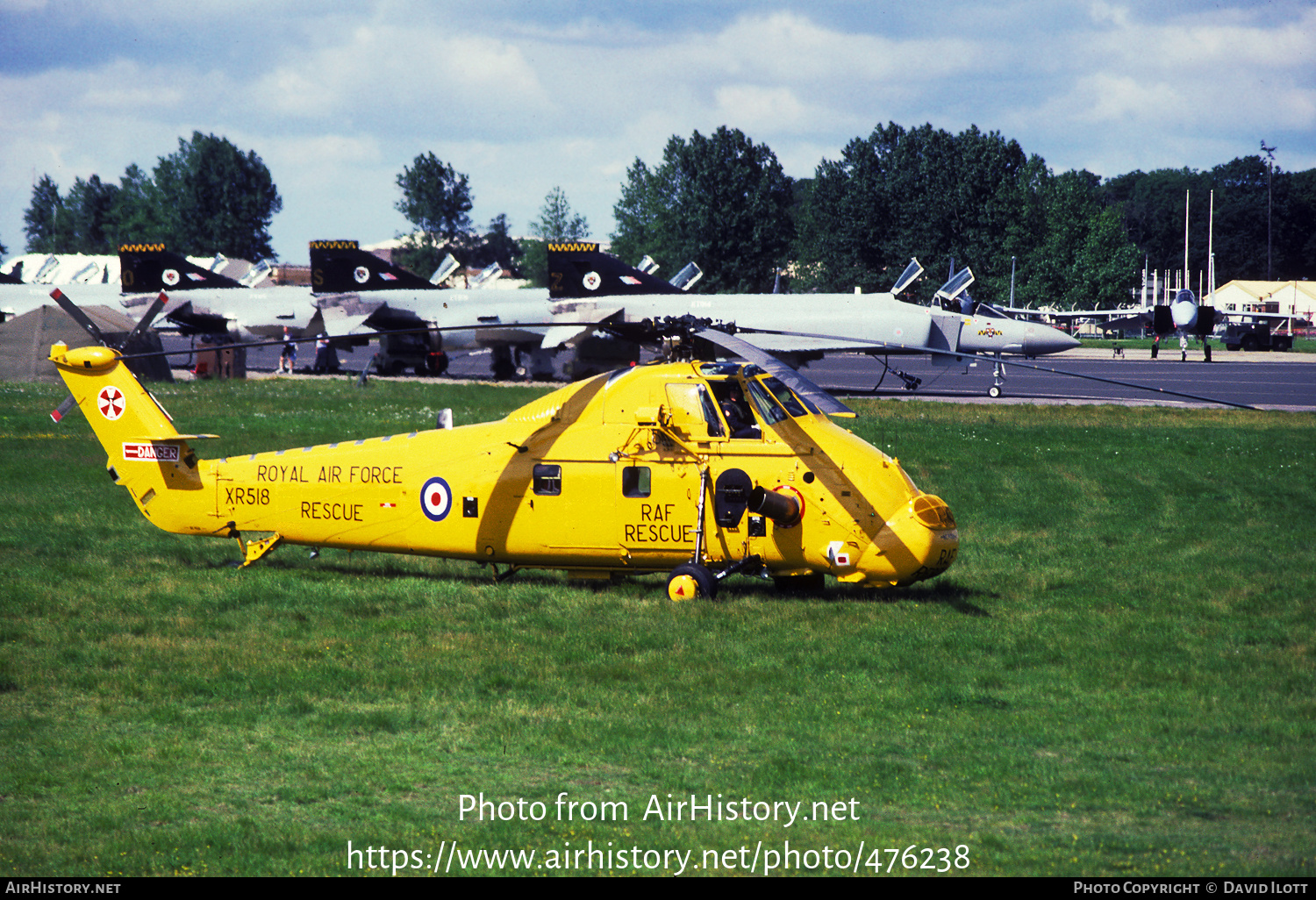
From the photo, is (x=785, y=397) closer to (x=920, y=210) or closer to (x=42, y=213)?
(x=920, y=210)

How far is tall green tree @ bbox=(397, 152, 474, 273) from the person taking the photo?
148 meters

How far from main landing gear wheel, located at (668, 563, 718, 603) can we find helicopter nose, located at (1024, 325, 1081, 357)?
3025 centimetres

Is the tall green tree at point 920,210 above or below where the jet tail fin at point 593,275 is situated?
above

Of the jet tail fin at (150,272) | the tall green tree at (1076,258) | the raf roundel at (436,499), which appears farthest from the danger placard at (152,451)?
the tall green tree at (1076,258)

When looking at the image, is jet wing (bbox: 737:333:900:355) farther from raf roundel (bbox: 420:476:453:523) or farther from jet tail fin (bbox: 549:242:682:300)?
raf roundel (bbox: 420:476:453:523)

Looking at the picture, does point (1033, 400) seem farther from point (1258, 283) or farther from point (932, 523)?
point (1258, 283)

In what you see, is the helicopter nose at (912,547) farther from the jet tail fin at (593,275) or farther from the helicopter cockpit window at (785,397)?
the jet tail fin at (593,275)

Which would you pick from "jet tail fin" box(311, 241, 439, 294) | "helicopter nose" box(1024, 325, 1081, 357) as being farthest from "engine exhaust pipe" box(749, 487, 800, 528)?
"jet tail fin" box(311, 241, 439, 294)

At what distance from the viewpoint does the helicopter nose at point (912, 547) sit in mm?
13180

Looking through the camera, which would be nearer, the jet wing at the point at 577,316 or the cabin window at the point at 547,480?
the cabin window at the point at 547,480

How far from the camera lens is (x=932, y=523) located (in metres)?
13.2

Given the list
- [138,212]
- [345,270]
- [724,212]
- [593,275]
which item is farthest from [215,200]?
[593,275]

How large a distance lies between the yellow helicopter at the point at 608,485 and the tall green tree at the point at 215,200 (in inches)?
5396

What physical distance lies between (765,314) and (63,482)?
84.3 ft
